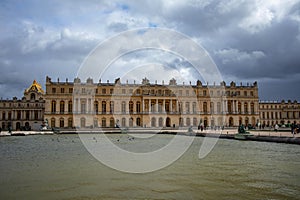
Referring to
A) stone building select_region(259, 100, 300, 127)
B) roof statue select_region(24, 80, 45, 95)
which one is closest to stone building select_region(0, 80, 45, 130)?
roof statue select_region(24, 80, 45, 95)

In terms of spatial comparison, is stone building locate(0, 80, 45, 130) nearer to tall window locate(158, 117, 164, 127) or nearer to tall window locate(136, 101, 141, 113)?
tall window locate(136, 101, 141, 113)

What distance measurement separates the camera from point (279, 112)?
273ft

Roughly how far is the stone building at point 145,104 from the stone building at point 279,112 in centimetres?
1536

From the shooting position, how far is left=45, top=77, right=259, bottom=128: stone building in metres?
60.8

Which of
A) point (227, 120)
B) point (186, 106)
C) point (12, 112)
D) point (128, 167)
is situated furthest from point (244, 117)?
point (128, 167)

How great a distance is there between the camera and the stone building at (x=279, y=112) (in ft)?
269

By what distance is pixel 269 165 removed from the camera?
474 inches

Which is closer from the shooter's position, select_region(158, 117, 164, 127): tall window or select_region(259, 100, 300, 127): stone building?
A: select_region(158, 117, 164, 127): tall window

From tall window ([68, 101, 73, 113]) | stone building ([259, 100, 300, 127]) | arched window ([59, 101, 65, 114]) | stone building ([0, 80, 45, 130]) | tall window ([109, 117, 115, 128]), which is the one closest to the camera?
arched window ([59, 101, 65, 114])

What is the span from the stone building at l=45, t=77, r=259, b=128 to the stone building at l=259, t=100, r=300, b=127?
15.4m

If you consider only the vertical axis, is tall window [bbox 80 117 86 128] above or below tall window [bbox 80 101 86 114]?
below

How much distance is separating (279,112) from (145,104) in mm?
42837

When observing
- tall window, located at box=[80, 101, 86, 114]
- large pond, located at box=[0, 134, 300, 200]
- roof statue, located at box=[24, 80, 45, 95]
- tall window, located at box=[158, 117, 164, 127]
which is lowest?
large pond, located at box=[0, 134, 300, 200]

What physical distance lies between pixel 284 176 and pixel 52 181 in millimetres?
7480
